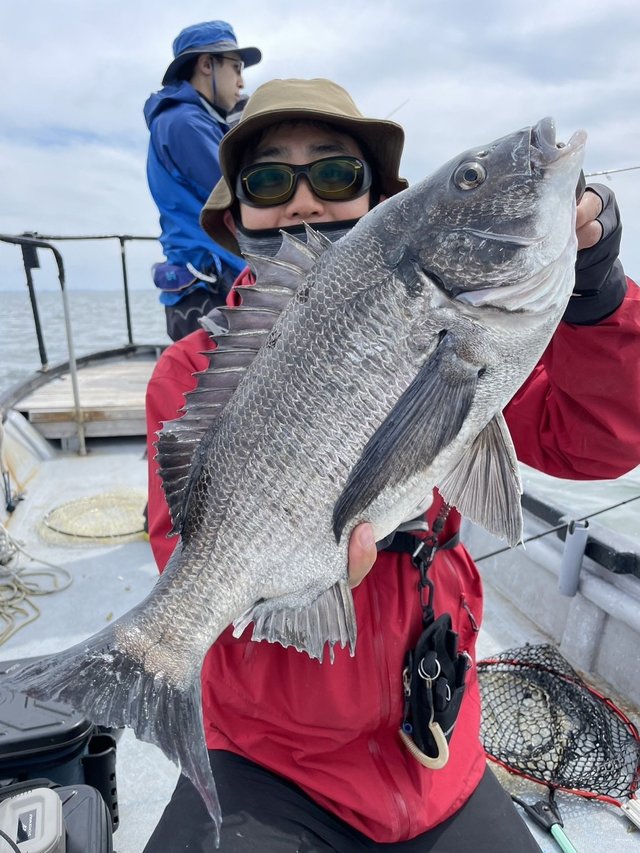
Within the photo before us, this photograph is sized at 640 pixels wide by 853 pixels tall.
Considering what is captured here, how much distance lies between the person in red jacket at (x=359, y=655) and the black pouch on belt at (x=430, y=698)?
44mm

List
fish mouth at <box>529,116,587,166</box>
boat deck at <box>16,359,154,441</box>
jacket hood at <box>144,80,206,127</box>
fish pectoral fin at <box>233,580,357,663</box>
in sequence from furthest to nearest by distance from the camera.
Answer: boat deck at <box>16,359,154,441</box> → jacket hood at <box>144,80,206,127</box> → fish pectoral fin at <box>233,580,357,663</box> → fish mouth at <box>529,116,587,166</box>

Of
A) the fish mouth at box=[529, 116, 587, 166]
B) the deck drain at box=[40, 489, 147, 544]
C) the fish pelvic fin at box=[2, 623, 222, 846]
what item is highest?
the fish mouth at box=[529, 116, 587, 166]

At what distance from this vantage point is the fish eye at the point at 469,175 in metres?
1.31

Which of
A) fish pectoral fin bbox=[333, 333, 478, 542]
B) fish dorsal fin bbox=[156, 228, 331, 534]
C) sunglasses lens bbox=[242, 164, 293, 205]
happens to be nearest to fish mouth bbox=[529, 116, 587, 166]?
fish pectoral fin bbox=[333, 333, 478, 542]

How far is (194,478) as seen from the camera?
1518 millimetres

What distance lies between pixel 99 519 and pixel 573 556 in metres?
3.40

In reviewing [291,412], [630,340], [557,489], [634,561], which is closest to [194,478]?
[291,412]

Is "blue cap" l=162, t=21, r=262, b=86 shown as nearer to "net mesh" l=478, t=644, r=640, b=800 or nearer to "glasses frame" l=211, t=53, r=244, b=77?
"glasses frame" l=211, t=53, r=244, b=77

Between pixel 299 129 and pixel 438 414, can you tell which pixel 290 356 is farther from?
pixel 299 129

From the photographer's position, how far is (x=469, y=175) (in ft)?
4.34

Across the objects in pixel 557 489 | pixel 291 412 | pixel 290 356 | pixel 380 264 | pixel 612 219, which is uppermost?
pixel 612 219

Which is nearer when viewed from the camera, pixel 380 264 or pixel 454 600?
pixel 380 264

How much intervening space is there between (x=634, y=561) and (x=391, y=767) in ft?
5.56

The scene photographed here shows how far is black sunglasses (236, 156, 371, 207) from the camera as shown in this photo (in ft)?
6.16
